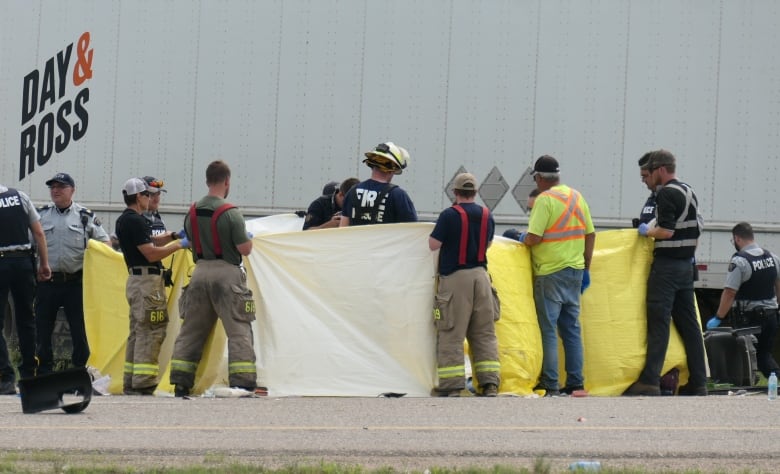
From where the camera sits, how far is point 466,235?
9219 millimetres

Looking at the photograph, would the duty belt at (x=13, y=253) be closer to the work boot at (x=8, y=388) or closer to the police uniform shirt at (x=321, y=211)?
the work boot at (x=8, y=388)

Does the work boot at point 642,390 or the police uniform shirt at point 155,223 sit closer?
the work boot at point 642,390

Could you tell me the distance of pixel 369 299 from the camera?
31.2 feet

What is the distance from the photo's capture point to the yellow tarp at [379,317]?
30.8 feet

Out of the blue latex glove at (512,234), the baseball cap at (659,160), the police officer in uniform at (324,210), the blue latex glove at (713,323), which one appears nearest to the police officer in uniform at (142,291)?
the police officer in uniform at (324,210)

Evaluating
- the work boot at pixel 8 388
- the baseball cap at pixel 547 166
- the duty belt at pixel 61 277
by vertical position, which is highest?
the baseball cap at pixel 547 166

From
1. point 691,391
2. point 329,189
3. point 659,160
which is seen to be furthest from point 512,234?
point 691,391

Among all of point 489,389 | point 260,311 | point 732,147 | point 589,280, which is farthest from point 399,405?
point 732,147

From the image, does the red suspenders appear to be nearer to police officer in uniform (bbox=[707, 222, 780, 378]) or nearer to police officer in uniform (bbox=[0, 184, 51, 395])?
police officer in uniform (bbox=[0, 184, 51, 395])

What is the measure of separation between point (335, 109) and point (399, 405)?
5.12 metres

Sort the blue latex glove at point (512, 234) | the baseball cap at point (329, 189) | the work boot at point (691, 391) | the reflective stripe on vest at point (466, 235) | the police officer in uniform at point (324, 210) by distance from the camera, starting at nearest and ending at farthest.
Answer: the reflective stripe on vest at point (466, 235) < the work boot at point (691, 391) < the police officer in uniform at point (324, 210) < the baseball cap at point (329, 189) < the blue latex glove at point (512, 234)

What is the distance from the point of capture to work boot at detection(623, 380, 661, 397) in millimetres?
9727

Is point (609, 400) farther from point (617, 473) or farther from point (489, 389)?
point (617, 473)

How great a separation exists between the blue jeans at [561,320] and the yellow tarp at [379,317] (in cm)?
10
